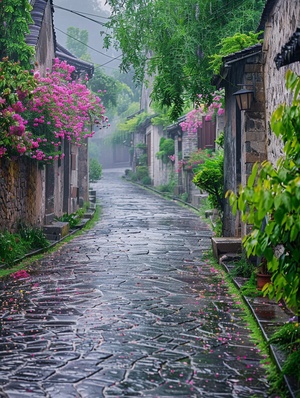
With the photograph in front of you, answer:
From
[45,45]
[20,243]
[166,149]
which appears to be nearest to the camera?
[20,243]

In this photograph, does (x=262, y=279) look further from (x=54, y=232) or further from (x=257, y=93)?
(x=54, y=232)

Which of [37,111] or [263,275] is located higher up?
[37,111]

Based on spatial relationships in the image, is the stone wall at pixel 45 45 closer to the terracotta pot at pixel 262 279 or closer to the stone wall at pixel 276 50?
the stone wall at pixel 276 50

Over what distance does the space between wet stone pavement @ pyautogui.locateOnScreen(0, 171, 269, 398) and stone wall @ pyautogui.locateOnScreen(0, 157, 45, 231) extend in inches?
51.5

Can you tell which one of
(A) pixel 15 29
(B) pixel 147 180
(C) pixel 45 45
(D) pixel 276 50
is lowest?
(B) pixel 147 180

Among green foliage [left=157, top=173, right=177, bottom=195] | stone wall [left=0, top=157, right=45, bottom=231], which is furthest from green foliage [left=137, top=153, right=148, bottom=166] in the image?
stone wall [left=0, top=157, right=45, bottom=231]

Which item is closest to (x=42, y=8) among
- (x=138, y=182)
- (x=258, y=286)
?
(x=258, y=286)

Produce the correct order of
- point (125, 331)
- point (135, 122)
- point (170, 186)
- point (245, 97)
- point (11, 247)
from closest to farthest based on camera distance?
point (125, 331) → point (245, 97) → point (11, 247) → point (170, 186) → point (135, 122)

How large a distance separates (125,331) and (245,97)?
522cm

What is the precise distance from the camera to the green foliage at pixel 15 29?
14.1 metres

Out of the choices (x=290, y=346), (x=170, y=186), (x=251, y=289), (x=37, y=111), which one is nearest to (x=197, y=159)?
(x=170, y=186)

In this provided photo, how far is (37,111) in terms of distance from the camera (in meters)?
15.1

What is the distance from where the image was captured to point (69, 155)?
888 inches

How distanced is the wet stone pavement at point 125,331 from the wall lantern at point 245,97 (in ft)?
9.42
